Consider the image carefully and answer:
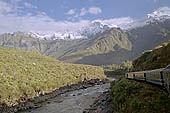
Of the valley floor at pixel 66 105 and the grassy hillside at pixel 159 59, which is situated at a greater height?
the grassy hillside at pixel 159 59

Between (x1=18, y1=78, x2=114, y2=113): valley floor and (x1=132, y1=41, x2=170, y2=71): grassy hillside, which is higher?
(x1=132, y1=41, x2=170, y2=71): grassy hillside

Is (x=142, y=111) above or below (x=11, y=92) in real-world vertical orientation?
above

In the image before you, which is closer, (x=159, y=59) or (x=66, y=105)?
(x=159, y=59)

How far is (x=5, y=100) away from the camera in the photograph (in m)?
39.3

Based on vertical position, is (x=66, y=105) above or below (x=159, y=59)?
below

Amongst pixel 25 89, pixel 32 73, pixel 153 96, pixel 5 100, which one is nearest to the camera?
pixel 153 96

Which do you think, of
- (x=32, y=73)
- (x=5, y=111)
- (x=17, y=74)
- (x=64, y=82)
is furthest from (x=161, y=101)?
(x=64, y=82)

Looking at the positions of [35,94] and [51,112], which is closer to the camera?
[51,112]

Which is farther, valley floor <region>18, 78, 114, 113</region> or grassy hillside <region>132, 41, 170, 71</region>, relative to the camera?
grassy hillside <region>132, 41, 170, 71</region>

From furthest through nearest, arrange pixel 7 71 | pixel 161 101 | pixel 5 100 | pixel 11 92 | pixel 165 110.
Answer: pixel 7 71
pixel 11 92
pixel 5 100
pixel 161 101
pixel 165 110

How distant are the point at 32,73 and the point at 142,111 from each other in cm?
5605

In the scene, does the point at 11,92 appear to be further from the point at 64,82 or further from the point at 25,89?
the point at 64,82

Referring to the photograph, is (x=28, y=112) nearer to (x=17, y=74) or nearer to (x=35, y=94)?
(x=35, y=94)

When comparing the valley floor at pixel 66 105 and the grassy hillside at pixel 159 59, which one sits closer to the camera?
the valley floor at pixel 66 105
